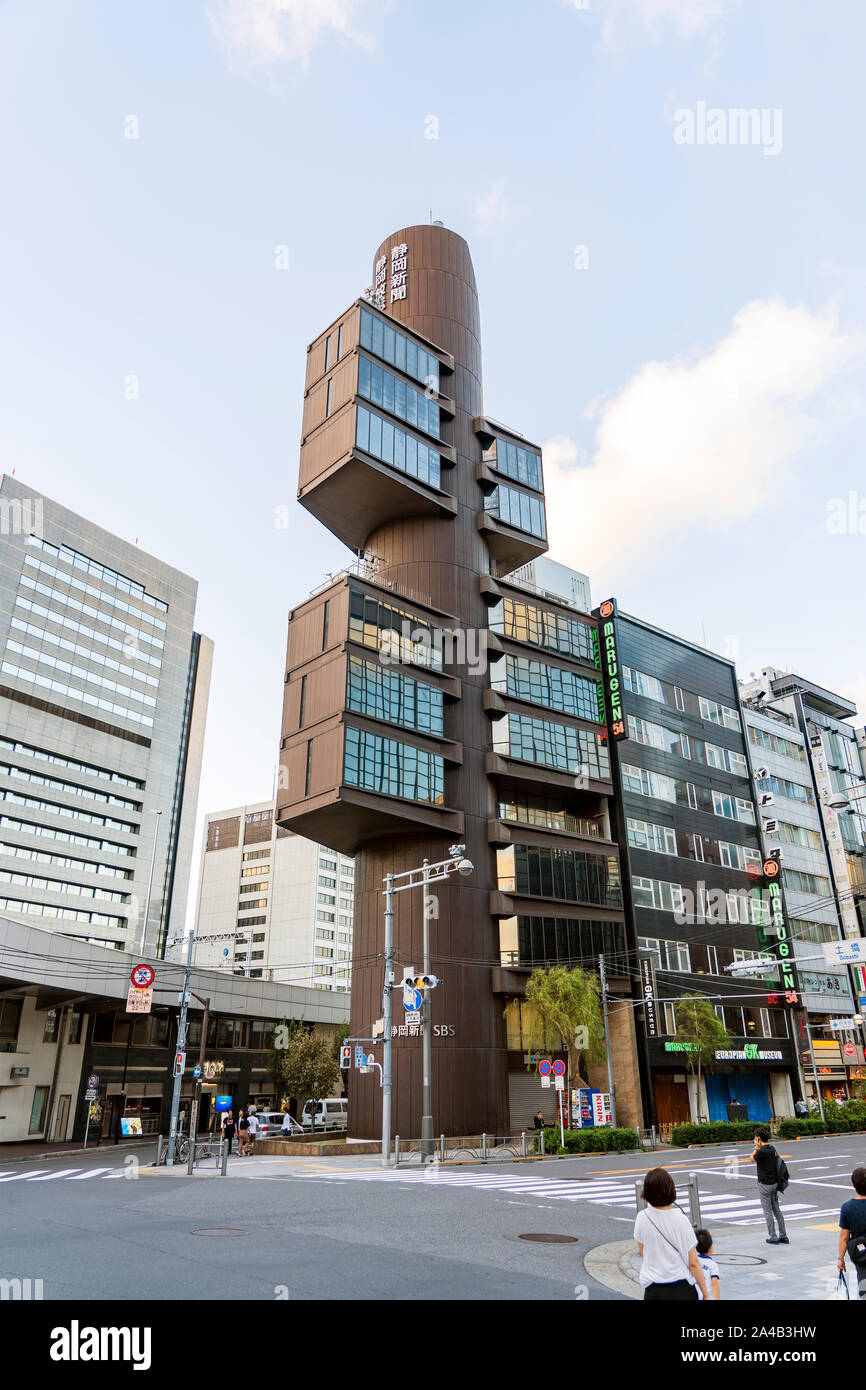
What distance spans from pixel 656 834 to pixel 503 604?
1819 centimetres

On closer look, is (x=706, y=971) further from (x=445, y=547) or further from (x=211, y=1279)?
(x=211, y=1279)

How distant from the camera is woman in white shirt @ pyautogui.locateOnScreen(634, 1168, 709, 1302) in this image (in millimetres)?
6883

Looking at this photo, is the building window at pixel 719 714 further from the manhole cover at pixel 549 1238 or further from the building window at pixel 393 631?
the manhole cover at pixel 549 1238

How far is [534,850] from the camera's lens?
4931 centimetres

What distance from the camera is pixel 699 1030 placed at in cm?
5134

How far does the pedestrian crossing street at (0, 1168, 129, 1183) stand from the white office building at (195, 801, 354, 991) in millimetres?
101605

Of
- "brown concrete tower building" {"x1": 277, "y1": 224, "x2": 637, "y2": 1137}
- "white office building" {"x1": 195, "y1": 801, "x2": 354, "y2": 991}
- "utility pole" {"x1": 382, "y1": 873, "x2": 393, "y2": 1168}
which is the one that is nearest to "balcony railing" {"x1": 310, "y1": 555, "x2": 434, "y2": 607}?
"brown concrete tower building" {"x1": 277, "y1": 224, "x2": 637, "y2": 1137}

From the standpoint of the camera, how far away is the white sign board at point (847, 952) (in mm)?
28312

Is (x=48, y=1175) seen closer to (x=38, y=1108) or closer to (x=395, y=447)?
(x=38, y=1108)

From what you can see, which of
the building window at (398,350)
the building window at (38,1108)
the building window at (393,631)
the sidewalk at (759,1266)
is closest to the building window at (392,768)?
the building window at (393,631)

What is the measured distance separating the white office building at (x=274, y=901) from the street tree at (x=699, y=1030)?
8369cm

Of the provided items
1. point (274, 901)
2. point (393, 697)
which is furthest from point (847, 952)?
point (274, 901)

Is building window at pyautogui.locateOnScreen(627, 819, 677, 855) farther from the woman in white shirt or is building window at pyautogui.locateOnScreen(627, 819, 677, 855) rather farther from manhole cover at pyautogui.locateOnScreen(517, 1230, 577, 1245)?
the woman in white shirt

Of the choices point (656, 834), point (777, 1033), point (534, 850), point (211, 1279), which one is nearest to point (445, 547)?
point (534, 850)
